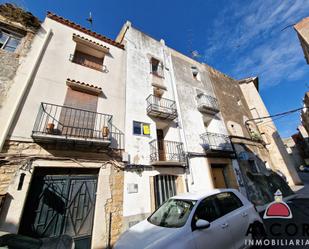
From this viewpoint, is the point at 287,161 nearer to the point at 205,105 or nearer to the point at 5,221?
the point at 205,105

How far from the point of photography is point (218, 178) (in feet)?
29.2

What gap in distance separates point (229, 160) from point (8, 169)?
10874 millimetres

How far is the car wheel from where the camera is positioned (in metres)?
3.52

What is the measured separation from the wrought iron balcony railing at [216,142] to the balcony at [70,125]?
19.7 ft

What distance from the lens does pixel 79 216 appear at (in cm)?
493

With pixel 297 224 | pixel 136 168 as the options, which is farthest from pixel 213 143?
pixel 136 168

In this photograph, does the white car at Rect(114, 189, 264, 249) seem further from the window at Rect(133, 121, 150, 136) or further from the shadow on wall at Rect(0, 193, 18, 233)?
the window at Rect(133, 121, 150, 136)

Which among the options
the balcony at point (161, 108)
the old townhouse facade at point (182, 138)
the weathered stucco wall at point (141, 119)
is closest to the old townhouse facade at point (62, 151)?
the weathered stucco wall at point (141, 119)

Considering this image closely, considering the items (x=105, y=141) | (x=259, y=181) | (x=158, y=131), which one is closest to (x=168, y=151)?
(x=158, y=131)

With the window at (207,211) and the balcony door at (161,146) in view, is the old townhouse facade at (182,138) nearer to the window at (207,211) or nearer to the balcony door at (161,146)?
the balcony door at (161,146)

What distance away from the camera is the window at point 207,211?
3.01 meters

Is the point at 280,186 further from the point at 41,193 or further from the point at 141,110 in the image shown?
the point at 41,193

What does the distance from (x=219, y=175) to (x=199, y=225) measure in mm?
7344

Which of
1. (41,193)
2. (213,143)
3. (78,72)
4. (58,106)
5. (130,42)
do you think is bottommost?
(41,193)
